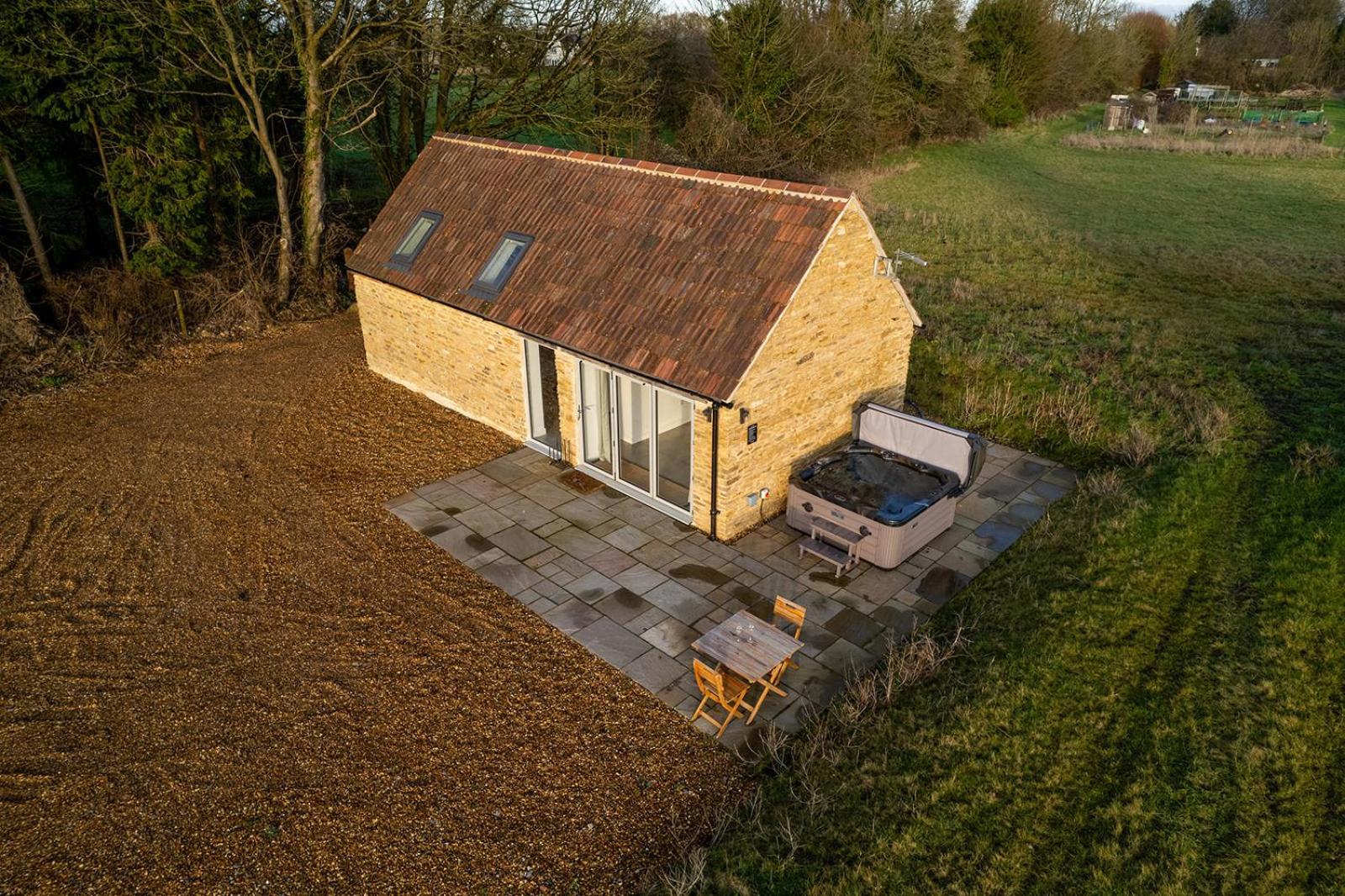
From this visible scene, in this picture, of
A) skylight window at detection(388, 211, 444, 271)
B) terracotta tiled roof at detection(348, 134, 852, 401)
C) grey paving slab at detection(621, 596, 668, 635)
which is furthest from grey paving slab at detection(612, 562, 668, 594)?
skylight window at detection(388, 211, 444, 271)

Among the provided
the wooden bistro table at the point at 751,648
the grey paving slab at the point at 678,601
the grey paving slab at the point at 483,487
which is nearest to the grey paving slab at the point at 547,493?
the grey paving slab at the point at 483,487

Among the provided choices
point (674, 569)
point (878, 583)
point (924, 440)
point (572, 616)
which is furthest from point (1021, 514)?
point (572, 616)

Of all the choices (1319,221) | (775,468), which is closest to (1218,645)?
(775,468)

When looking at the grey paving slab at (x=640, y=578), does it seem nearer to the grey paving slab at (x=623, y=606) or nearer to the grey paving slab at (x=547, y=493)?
the grey paving slab at (x=623, y=606)

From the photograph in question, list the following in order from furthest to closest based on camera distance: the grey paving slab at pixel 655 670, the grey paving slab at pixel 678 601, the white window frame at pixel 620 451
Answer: the white window frame at pixel 620 451 → the grey paving slab at pixel 678 601 → the grey paving slab at pixel 655 670

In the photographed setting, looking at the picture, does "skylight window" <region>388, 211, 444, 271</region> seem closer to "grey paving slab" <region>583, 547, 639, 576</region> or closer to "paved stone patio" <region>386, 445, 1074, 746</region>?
"paved stone patio" <region>386, 445, 1074, 746</region>

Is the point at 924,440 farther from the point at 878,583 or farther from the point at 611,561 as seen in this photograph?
the point at 611,561

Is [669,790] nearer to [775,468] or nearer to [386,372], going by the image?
[775,468]
